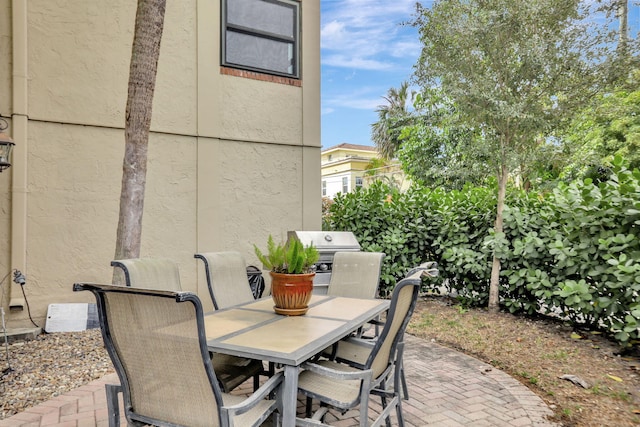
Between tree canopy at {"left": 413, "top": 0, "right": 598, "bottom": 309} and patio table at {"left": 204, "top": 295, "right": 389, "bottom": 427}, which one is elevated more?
tree canopy at {"left": 413, "top": 0, "right": 598, "bottom": 309}

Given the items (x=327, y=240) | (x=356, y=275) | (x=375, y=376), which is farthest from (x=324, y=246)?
(x=375, y=376)

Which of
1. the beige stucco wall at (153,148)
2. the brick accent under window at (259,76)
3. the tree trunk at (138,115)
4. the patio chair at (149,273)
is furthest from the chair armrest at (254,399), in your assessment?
the brick accent under window at (259,76)

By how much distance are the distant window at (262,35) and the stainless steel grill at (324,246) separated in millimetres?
2797

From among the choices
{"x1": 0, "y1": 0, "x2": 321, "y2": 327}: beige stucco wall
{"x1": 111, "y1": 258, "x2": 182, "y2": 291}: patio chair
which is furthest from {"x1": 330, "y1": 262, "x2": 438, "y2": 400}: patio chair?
{"x1": 0, "y1": 0, "x2": 321, "y2": 327}: beige stucco wall

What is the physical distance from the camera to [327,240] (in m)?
5.78

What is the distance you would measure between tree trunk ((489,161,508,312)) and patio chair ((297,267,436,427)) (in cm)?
353

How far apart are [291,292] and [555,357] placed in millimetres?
2957

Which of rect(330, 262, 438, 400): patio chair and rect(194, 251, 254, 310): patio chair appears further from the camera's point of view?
rect(194, 251, 254, 310): patio chair

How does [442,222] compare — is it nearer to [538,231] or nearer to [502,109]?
[538,231]

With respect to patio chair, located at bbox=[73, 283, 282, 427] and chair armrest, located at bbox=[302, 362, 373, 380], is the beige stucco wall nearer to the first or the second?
patio chair, located at bbox=[73, 283, 282, 427]

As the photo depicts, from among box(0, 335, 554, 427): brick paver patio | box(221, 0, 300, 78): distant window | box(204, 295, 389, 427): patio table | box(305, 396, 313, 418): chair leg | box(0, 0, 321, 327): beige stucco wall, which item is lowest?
box(0, 335, 554, 427): brick paver patio

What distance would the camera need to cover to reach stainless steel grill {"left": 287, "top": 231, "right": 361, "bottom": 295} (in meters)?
5.50

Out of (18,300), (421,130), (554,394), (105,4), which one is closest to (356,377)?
(554,394)

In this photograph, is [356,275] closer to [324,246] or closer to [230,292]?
[230,292]
